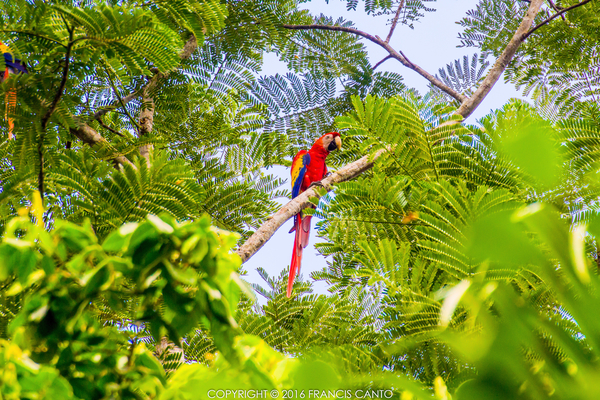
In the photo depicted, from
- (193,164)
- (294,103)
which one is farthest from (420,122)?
(193,164)

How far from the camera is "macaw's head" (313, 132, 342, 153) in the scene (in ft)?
12.6

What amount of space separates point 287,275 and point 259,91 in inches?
53.5

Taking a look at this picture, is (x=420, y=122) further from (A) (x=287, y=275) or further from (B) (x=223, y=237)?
(A) (x=287, y=275)

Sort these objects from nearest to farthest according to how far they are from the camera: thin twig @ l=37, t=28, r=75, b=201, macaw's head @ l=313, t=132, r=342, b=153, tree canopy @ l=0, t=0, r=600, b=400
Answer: tree canopy @ l=0, t=0, r=600, b=400 → thin twig @ l=37, t=28, r=75, b=201 → macaw's head @ l=313, t=132, r=342, b=153

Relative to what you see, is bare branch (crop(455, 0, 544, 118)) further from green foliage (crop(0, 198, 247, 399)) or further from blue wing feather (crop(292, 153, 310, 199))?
green foliage (crop(0, 198, 247, 399))

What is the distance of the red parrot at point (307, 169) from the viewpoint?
11.1 ft

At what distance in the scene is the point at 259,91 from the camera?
298cm

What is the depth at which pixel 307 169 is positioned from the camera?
4051 mm

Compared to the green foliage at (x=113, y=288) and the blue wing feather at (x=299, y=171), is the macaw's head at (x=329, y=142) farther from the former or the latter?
the green foliage at (x=113, y=288)

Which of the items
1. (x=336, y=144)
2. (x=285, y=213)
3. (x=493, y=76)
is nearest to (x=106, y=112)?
(x=285, y=213)

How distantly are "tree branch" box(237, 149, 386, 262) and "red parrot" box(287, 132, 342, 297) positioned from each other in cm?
89

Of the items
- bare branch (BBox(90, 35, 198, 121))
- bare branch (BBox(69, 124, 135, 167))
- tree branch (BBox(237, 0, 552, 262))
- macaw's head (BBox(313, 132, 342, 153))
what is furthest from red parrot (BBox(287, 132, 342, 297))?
bare branch (BBox(69, 124, 135, 167))

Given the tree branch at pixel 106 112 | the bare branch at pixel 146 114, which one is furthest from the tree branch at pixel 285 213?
the bare branch at pixel 146 114

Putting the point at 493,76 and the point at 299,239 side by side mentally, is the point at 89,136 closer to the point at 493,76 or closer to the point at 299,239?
the point at 299,239
